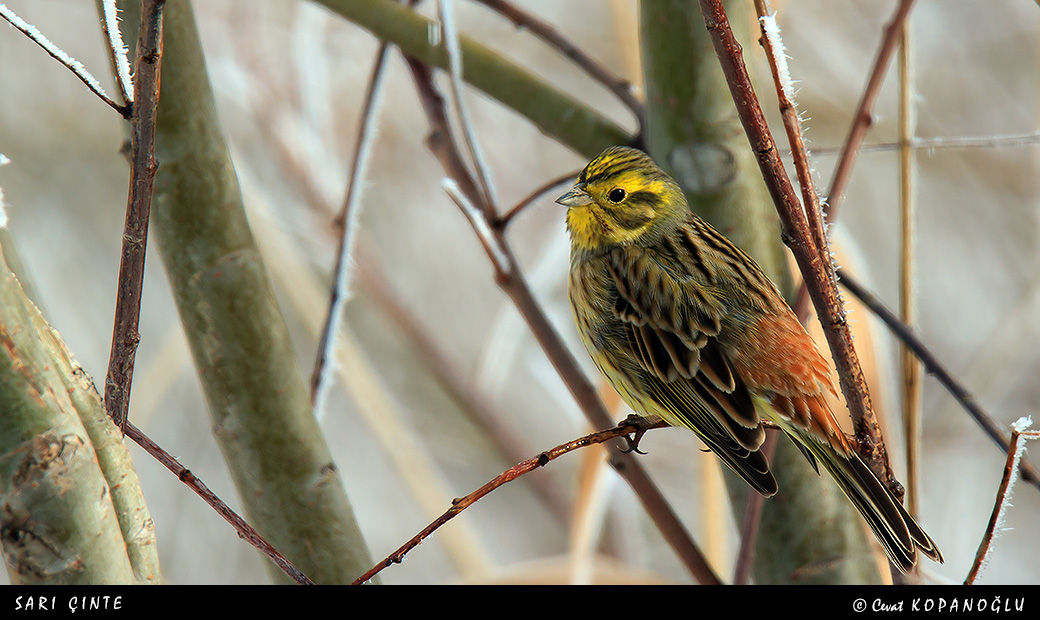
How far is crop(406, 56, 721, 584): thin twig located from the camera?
4.58ft

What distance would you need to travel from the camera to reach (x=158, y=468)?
4090mm

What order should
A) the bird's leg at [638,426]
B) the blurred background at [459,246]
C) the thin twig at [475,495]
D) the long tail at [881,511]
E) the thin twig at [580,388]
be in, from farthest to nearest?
the blurred background at [459,246] < the thin twig at [580,388] < the bird's leg at [638,426] < the long tail at [881,511] < the thin twig at [475,495]

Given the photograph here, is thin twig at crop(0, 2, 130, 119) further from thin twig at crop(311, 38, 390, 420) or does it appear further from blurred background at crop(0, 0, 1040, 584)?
blurred background at crop(0, 0, 1040, 584)

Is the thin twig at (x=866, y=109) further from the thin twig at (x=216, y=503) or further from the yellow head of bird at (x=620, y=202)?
the thin twig at (x=216, y=503)

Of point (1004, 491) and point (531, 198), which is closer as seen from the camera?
point (1004, 491)

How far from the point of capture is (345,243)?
5.11 feet

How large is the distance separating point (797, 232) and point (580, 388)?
2.06 feet

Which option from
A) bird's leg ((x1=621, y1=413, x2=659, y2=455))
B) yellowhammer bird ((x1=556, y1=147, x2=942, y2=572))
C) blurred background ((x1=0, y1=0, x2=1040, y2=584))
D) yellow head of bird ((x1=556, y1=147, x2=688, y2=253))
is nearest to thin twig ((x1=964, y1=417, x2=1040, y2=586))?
yellowhammer bird ((x1=556, y1=147, x2=942, y2=572))

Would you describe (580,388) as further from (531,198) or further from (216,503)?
(216,503)

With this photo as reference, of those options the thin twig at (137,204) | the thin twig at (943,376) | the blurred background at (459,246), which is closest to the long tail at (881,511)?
the thin twig at (943,376)

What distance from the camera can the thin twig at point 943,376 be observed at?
1289 millimetres

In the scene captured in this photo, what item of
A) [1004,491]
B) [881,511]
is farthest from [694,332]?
[1004,491]

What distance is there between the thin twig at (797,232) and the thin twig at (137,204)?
20.7 inches

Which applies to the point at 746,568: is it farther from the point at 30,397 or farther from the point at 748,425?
the point at 30,397
